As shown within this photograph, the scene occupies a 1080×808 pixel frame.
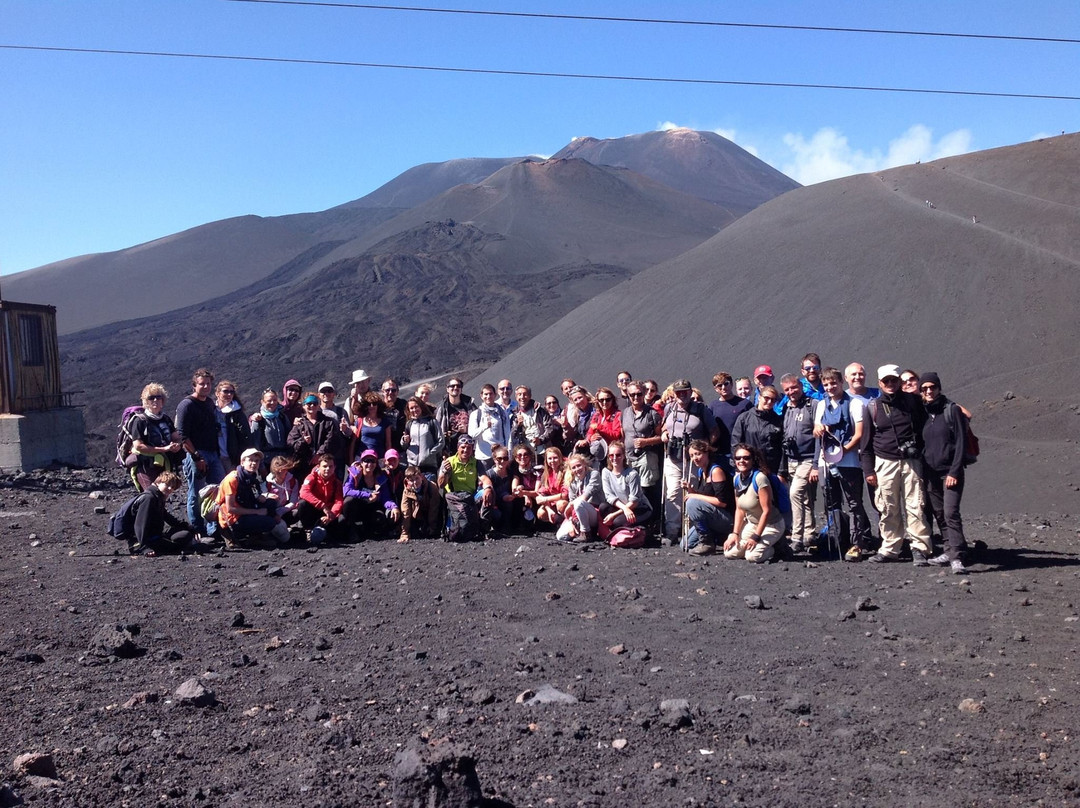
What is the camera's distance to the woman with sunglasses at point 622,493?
9.50 m

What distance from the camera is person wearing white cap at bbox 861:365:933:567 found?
7930 mm

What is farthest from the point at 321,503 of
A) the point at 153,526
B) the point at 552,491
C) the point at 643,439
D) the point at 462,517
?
the point at 643,439

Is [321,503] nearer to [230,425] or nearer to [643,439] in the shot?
[230,425]

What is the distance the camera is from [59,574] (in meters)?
8.30

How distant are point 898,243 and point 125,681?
2769 cm

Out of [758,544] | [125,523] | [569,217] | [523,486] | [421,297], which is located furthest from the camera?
[569,217]

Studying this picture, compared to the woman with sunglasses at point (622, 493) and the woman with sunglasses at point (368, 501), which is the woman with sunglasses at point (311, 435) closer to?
the woman with sunglasses at point (368, 501)

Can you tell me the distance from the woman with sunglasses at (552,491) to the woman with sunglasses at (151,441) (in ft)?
11.8

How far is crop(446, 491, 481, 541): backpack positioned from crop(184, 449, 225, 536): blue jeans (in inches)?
90.3

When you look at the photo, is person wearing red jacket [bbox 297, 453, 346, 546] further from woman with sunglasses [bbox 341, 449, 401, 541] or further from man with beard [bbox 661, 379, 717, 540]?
man with beard [bbox 661, 379, 717, 540]

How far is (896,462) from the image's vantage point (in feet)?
26.3

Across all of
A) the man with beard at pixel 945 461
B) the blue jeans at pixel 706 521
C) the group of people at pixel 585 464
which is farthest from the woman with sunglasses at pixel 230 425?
the man with beard at pixel 945 461

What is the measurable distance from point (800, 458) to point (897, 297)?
18896 mm

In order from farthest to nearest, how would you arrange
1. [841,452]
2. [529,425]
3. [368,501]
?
[529,425] → [368,501] → [841,452]
